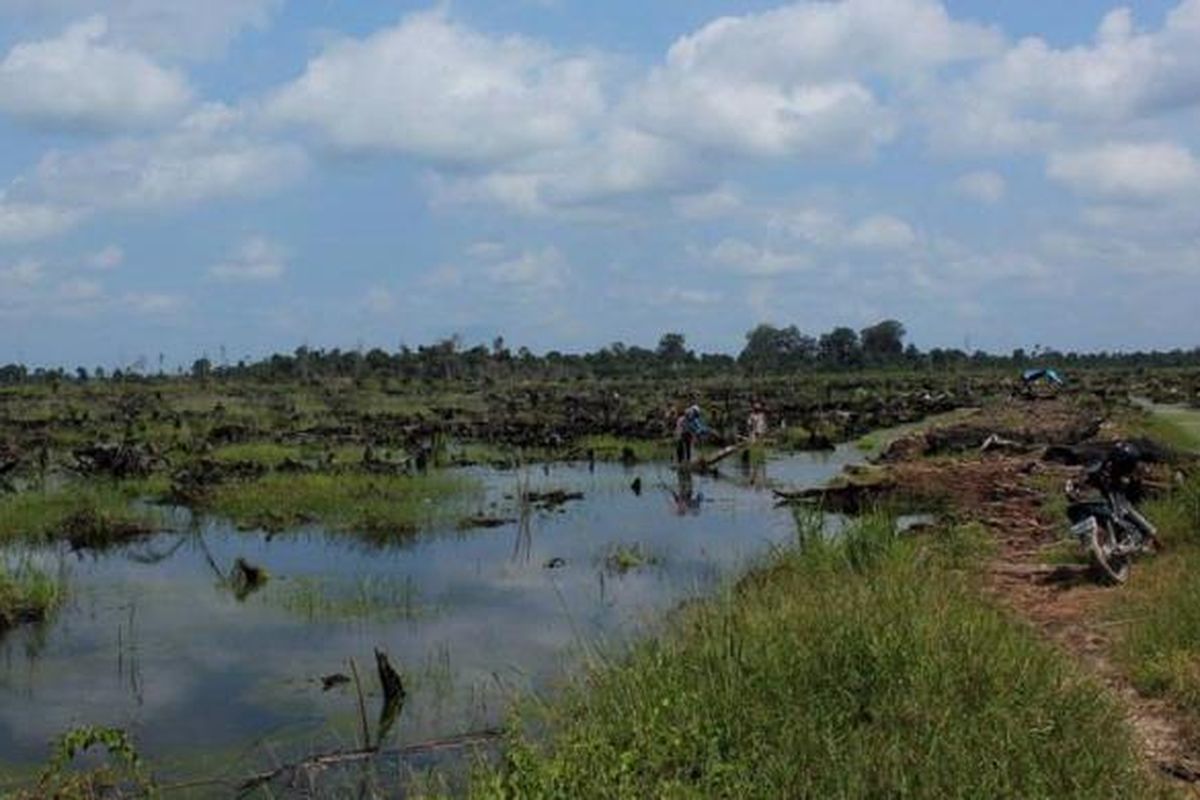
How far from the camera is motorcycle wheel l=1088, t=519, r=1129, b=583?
10.8 meters

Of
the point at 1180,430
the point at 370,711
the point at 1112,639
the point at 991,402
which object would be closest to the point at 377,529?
the point at 370,711

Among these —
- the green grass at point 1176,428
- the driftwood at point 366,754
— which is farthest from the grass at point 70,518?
the green grass at point 1176,428

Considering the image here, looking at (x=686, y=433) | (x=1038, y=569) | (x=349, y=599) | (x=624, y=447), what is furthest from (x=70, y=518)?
(x=624, y=447)

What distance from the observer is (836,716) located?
627 cm

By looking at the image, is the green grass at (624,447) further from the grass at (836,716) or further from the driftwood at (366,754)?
the grass at (836,716)

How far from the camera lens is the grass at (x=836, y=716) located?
18.1 feet

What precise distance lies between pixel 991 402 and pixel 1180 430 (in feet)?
58.0

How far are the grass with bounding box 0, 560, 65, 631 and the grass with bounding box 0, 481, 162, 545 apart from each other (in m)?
4.15

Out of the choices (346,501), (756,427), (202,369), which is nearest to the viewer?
(346,501)

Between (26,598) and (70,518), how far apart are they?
554 centimetres

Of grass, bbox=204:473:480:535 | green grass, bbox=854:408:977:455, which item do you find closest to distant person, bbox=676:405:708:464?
green grass, bbox=854:408:977:455

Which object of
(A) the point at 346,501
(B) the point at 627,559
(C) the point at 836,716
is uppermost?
(C) the point at 836,716

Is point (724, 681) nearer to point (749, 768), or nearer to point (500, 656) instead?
point (749, 768)

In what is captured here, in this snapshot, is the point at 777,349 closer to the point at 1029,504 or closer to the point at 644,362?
the point at 644,362
